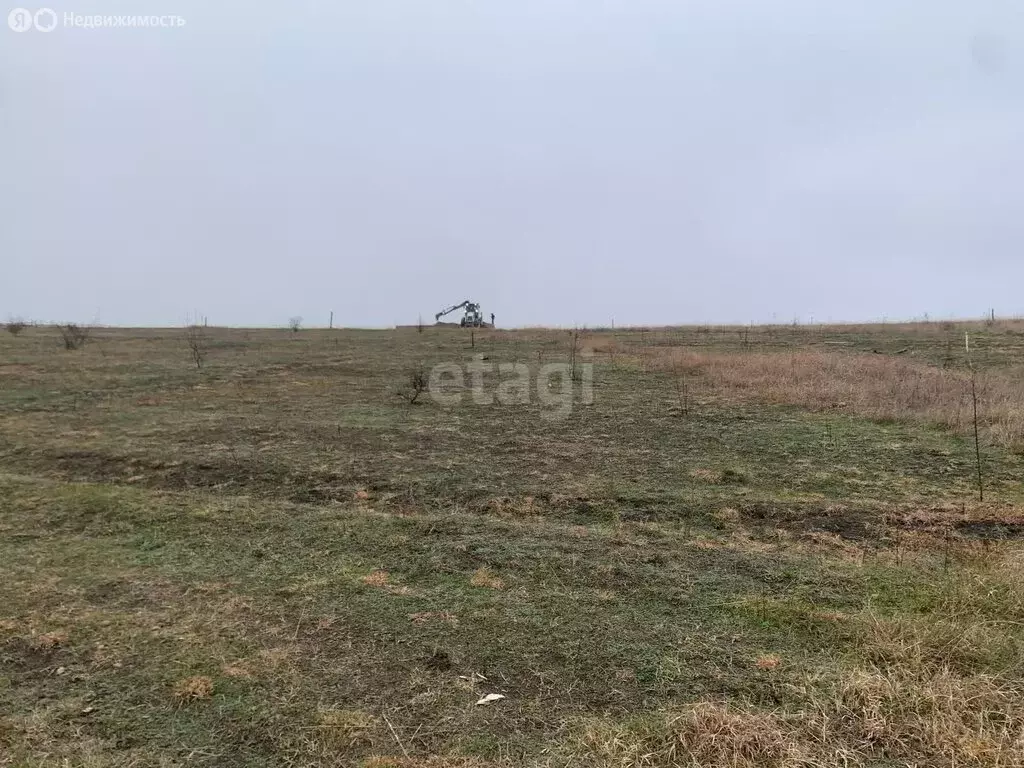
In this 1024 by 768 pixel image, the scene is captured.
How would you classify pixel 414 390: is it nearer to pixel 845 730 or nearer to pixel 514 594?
pixel 514 594

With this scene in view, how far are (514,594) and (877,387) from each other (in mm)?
8952

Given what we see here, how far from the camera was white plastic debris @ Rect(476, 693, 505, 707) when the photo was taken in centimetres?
233

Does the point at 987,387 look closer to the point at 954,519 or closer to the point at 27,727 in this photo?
the point at 954,519

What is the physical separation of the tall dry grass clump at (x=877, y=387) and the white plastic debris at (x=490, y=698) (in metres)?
6.54

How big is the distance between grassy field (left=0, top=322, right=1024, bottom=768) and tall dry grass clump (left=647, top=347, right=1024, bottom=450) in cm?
15

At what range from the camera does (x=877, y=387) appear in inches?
383

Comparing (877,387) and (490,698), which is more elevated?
(877,387)

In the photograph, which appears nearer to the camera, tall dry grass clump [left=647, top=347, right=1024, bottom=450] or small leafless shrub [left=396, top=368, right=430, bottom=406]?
tall dry grass clump [left=647, top=347, right=1024, bottom=450]

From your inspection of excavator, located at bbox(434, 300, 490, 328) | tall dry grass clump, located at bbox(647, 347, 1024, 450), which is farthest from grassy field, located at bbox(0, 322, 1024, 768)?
excavator, located at bbox(434, 300, 490, 328)

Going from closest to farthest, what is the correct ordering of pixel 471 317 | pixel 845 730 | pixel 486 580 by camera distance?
pixel 845 730 → pixel 486 580 → pixel 471 317

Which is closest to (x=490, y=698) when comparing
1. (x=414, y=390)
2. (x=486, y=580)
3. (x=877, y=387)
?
(x=486, y=580)

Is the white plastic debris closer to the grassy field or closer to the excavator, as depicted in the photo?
the grassy field

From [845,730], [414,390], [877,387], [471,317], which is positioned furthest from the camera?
[471,317]

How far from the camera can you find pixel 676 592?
3.24 m
